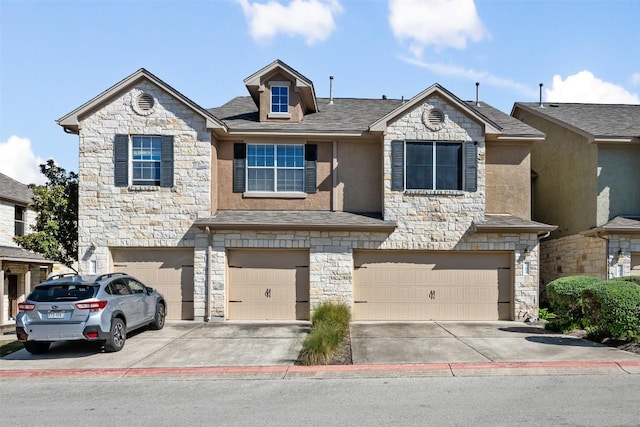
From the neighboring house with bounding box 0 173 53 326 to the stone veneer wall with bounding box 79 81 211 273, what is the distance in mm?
10050

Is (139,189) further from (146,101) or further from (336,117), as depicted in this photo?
(336,117)

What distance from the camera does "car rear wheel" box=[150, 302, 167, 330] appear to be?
1430 centimetres

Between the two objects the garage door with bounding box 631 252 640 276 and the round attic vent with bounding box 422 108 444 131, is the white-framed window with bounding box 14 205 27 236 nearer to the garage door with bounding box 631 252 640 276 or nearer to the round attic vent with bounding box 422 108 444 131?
the round attic vent with bounding box 422 108 444 131

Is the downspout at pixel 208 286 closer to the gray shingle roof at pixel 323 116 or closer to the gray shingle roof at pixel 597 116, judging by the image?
the gray shingle roof at pixel 323 116

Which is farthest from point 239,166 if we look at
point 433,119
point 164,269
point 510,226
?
point 510,226

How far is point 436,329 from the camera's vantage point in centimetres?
1452

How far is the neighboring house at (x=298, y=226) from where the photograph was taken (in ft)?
52.1

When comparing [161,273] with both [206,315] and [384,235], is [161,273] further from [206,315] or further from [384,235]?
[384,235]

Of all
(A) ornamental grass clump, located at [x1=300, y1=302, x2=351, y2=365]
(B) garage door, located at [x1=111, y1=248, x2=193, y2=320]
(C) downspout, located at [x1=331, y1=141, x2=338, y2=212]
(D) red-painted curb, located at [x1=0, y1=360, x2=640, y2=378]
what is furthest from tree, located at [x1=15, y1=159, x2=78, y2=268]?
(A) ornamental grass clump, located at [x1=300, y1=302, x2=351, y2=365]

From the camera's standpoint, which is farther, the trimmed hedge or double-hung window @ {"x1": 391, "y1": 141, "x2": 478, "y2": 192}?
double-hung window @ {"x1": 391, "y1": 141, "x2": 478, "y2": 192}

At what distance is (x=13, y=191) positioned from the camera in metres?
26.2

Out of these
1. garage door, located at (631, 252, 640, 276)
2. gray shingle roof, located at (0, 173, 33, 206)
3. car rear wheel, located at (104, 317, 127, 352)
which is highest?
gray shingle roof, located at (0, 173, 33, 206)

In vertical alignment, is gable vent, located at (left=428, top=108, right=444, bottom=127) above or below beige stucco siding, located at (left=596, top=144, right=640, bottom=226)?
above

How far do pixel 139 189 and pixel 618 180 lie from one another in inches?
599
